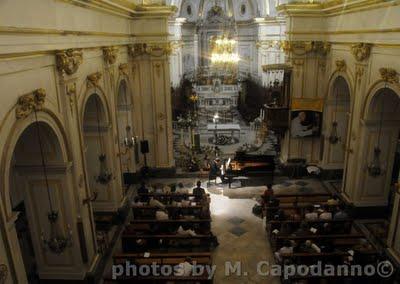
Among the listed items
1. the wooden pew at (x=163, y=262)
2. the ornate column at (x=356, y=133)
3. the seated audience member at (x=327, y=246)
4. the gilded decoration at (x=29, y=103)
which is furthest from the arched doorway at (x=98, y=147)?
the ornate column at (x=356, y=133)

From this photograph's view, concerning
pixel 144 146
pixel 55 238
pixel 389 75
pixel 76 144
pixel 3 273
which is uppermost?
pixel 389 75

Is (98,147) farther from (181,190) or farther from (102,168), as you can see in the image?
(181,190)

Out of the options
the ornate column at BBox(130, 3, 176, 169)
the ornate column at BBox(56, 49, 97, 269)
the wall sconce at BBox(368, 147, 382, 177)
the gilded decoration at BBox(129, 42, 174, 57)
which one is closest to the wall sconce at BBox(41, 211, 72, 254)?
the ornate column at BBox(56, 49, 97, 269)

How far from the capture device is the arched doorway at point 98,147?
10984 millimetres

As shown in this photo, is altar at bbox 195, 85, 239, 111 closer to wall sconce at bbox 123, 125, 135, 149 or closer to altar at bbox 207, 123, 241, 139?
altar at bbox 207, 123, 241, 139

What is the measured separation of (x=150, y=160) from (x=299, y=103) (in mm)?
7055

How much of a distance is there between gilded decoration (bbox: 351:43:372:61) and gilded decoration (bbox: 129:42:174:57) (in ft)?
23.7

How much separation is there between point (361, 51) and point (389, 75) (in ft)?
5.57

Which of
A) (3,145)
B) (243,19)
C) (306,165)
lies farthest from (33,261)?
(243,19)

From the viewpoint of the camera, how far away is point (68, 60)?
7.64m

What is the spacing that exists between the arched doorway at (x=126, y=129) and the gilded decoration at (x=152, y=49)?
162cm

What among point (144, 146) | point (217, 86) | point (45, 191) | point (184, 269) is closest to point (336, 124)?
point (144, 146)

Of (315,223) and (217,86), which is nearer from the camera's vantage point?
(315,223)

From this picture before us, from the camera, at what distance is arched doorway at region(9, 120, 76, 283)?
7.67 m
